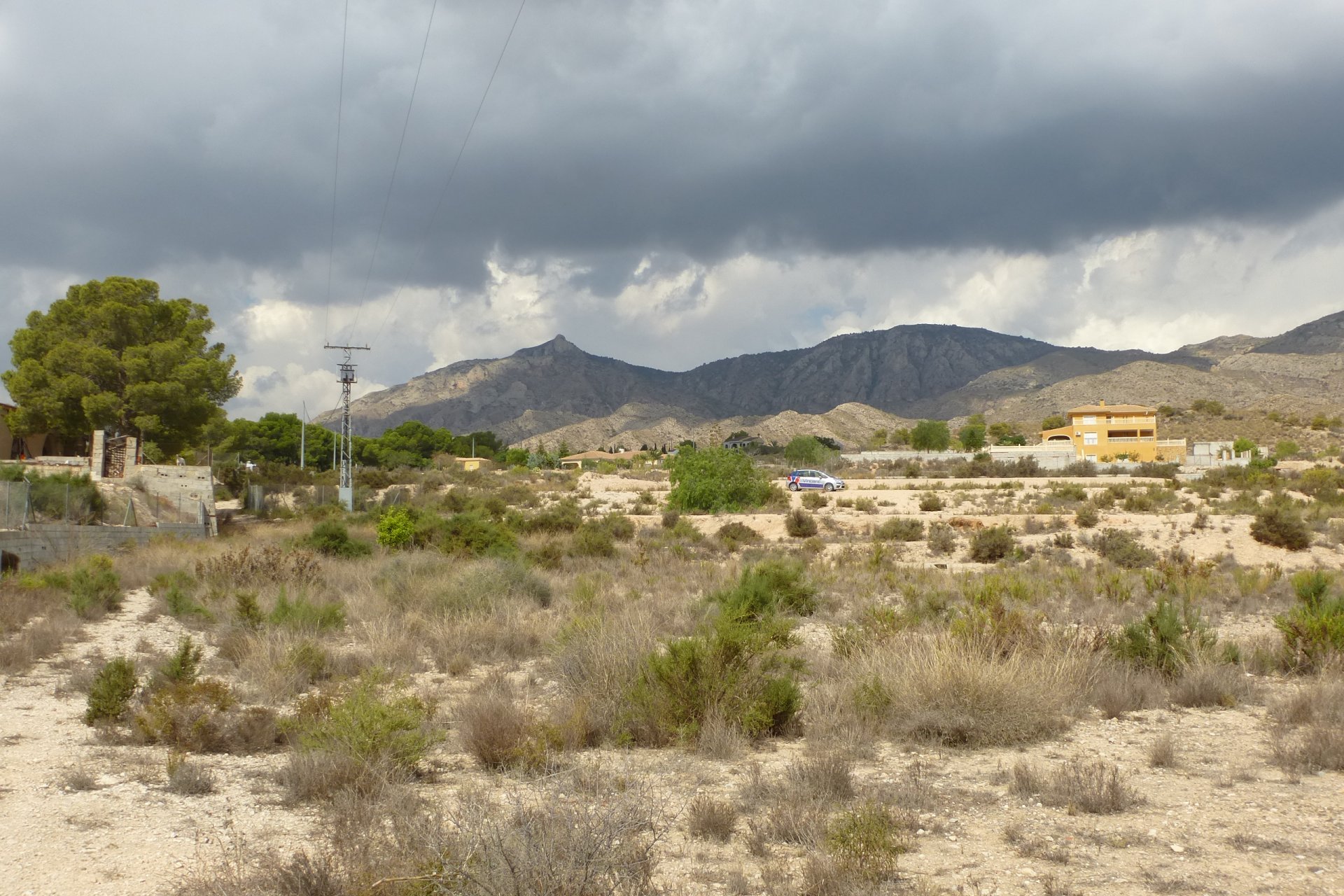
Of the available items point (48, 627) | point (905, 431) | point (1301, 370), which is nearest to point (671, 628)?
point (48, 627)

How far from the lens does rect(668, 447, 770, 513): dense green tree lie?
46.6 meters

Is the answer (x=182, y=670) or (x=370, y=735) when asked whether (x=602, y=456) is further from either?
(x=370, y=735)

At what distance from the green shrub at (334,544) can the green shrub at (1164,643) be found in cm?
2149

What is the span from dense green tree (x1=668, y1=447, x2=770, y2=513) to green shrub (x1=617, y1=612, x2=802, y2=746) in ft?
117

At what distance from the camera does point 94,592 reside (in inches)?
753

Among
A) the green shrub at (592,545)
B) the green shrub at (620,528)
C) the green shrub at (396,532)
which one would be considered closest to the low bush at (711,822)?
the green shrub at (592,545)

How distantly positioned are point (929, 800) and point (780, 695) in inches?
97.7

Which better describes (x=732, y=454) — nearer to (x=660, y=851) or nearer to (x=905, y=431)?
(x=660, y=851)

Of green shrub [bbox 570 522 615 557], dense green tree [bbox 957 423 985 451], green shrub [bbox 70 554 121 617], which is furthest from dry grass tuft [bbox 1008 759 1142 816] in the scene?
dense green tree [bbox 957 423 985 451]

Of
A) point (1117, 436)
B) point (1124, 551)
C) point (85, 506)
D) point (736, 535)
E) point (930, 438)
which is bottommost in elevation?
point (1124, 551)

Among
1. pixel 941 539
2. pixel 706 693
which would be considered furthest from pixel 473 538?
pixel 706 693

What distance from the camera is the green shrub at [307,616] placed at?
15.4 meters

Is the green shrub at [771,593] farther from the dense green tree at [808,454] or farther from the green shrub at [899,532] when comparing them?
the dense green tree at [808,454]

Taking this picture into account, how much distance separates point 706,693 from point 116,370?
4378cm
